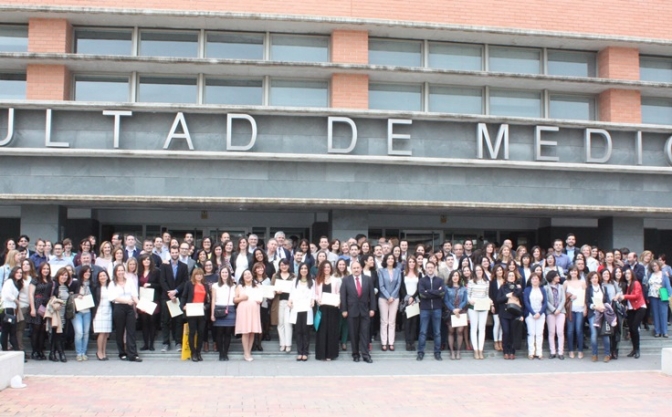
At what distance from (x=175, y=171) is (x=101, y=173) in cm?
179

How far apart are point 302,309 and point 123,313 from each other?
3435mm

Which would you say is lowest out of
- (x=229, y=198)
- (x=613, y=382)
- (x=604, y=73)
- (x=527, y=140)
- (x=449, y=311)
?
(x=613, y=382)

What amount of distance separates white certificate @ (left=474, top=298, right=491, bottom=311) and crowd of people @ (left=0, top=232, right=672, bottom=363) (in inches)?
0.8

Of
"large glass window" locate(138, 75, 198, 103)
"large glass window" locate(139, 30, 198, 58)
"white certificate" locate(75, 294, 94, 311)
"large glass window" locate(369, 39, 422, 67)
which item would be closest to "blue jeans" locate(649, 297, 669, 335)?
"large glass window" locate(369, 39, 422, 67)

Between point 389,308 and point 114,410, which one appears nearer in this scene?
point 114,410

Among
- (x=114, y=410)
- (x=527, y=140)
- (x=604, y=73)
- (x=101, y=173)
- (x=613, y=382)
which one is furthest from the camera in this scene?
(x=604, y=73)

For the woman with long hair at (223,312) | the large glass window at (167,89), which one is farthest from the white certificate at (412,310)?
the large glass window at (167,89)

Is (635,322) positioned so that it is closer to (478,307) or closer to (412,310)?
(478,307)

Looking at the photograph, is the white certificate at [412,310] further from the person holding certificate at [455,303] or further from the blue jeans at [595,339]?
the blue jeans at [595,339]

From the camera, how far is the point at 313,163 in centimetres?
1708

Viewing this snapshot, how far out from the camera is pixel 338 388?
10.5 m

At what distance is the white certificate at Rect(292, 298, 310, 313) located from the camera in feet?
43.2

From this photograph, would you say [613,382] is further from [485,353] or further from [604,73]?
[604,73]

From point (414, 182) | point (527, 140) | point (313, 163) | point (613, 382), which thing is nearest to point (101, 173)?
point (313, 163)
